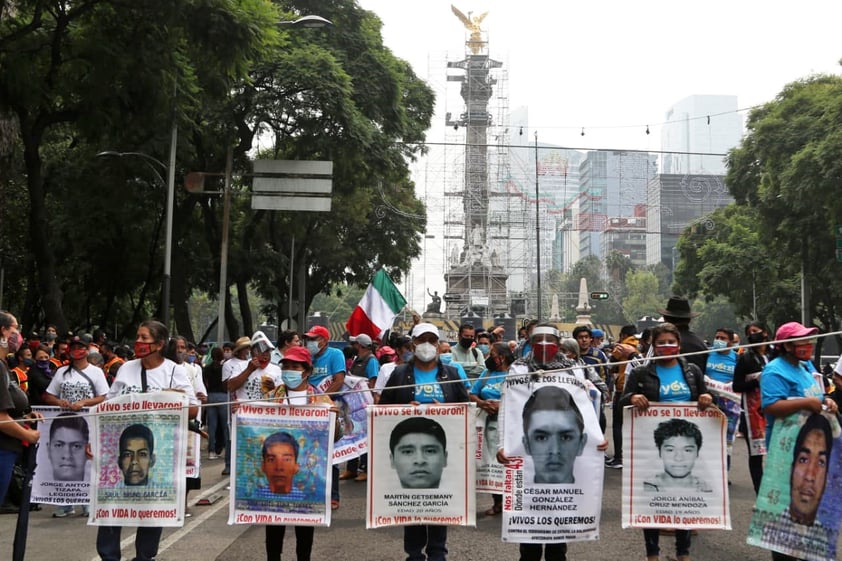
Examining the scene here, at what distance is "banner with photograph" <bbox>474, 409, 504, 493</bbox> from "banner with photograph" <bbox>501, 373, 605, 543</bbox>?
205 centimetres

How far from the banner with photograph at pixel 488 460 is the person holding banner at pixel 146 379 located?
8.70ft

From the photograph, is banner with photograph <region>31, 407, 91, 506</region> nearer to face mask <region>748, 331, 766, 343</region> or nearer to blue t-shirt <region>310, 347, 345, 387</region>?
blue t-shirt <region>310, 347, 345, 387</region>

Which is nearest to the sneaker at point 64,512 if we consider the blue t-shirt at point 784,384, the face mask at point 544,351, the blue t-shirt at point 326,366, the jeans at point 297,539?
the blue t-shirt at point 326,366

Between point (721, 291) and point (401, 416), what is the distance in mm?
45424

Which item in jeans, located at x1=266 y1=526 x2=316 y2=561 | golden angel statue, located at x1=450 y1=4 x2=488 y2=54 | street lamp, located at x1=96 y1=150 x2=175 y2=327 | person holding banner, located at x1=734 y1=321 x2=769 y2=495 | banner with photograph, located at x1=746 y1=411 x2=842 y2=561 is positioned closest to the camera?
banner with photograph, located at x1=746 y1=411 x2=842 y2=561

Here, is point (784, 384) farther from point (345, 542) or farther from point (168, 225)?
point (168, 225)

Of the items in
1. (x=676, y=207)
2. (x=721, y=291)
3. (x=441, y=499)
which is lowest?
(x=441, y=499)

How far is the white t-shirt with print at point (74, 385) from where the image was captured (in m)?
9.51

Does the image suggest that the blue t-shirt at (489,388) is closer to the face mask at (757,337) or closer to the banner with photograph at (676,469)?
the banner with photograph at (676,469)

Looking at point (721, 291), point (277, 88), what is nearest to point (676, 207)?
point (721, 291)

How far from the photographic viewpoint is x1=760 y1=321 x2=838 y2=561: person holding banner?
6.01 metres

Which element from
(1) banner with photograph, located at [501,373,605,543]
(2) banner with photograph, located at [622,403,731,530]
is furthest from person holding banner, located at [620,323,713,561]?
(1) banner with photograph, located at [501,373,605,543]

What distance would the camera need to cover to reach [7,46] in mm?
17391

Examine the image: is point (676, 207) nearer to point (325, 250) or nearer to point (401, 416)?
point (325, 250)
